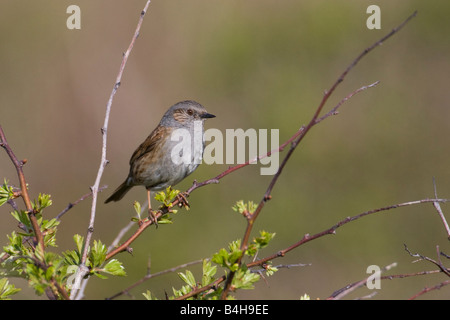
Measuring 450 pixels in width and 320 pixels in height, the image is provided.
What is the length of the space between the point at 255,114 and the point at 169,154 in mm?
3288

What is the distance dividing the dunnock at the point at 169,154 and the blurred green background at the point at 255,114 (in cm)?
195

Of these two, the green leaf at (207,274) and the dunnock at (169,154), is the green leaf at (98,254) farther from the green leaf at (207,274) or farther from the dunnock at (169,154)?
the dunnock at (169,154)

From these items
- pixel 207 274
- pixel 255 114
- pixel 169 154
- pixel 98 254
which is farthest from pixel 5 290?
pixel 255 114

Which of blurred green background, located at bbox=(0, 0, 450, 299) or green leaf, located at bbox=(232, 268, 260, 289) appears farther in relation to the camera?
blurred green background, located at bbox=(0, 0, 450, 299)

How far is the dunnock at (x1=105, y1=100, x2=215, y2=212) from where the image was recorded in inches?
182

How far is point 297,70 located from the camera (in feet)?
27.1

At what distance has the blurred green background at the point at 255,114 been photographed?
693 cm

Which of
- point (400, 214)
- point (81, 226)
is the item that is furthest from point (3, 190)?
point (400, 214)

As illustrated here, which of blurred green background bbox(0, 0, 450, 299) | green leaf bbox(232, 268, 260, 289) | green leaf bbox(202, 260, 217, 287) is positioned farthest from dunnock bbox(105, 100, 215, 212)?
green leaf bbox(232, 268, 260, 289)

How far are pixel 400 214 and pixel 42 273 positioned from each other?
5908 millimetres

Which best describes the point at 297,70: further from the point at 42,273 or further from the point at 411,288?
the point at 42,273

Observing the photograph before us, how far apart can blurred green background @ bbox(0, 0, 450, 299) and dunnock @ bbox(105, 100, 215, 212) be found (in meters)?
1.95

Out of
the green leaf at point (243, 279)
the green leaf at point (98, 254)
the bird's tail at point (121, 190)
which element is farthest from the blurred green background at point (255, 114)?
the green leaf at point (243, 279)

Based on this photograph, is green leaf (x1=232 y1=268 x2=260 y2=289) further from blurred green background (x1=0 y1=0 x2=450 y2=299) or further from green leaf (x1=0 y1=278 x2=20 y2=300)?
blurred green background (x1=0 y1=0 x2=450 y2=299)
